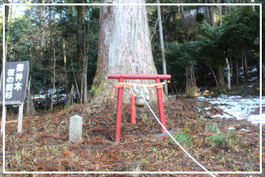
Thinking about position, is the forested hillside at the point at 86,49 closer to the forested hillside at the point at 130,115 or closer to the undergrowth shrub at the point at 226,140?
the forested hillside at the point at 130,115

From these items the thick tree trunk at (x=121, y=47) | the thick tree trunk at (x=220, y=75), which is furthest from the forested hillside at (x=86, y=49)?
the thick tree trunk at (x=121, y=47)

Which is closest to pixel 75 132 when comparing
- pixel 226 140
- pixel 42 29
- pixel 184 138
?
pixel 184 138

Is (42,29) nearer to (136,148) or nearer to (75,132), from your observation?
(75,132)

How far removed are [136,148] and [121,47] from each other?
2690 mm

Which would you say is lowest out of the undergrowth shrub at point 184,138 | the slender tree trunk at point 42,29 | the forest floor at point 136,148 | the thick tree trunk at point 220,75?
the forest floor at point 136,148

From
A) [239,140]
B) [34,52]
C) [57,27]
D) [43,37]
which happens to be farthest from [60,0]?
[239,140]

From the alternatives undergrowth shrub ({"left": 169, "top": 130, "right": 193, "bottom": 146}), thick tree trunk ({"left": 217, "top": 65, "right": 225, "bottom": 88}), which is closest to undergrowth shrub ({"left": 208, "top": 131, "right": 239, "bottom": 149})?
undergrowth shrub ({"left": 169, "top": 130, "right": 193, "bottom": 146})

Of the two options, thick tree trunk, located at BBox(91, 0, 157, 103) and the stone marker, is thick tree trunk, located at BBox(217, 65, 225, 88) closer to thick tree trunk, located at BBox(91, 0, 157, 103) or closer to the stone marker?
thick tree trunk, located at BBox(91, 0, 157, 103)

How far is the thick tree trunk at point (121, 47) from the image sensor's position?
4.76m

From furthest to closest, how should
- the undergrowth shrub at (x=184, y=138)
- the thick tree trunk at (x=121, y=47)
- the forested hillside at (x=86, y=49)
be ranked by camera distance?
1. the forested hillside at (x=86, y=49)
2. the thick tree trunk at (x=121, y=47)
3. the undergrowth shrub at (x=184, y=138)

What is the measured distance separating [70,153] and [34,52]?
32.9 feet

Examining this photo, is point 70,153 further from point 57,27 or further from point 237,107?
point 57,27

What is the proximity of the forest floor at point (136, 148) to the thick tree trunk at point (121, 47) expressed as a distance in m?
0.93

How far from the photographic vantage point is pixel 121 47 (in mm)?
4828
